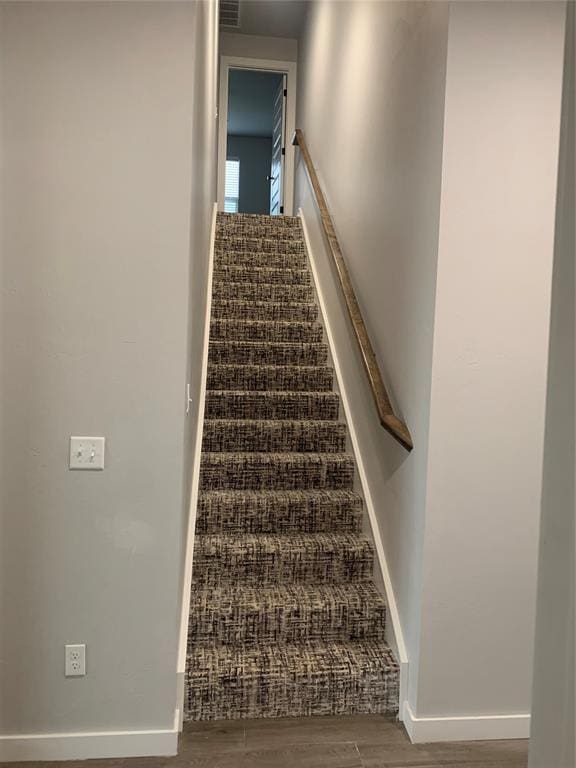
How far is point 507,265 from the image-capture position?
2.14m

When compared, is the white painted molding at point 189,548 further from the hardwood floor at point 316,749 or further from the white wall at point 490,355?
the white wall at point 490,355

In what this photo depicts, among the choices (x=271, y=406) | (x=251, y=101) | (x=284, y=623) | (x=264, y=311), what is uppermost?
(x=251, y=101)

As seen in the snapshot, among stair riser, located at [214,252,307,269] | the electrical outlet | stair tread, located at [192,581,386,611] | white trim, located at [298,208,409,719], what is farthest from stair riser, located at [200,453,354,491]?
stair riser, located at [214,252,307,269]

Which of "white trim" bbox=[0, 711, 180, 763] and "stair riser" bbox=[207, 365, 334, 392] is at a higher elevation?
"stair riser" bbox=[207, 365, 334, 392]

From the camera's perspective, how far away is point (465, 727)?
221 centimetres

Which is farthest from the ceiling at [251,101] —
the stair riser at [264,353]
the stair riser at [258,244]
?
the stair riser at [264,353]

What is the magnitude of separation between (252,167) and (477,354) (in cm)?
822

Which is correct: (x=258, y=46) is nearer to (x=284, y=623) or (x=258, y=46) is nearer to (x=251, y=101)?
(x=251, y=101)

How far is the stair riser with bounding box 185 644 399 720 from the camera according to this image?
87.9 inches

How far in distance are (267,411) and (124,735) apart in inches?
70.9

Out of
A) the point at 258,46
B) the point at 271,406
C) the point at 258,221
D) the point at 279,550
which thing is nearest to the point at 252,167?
the point at 258,46

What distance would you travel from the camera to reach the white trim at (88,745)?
200 centimetres

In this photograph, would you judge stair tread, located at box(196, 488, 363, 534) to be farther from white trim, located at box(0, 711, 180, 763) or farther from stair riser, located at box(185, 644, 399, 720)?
white trim, located at box(0, 711, 180, 763)

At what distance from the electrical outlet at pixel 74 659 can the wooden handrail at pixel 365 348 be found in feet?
4.22
